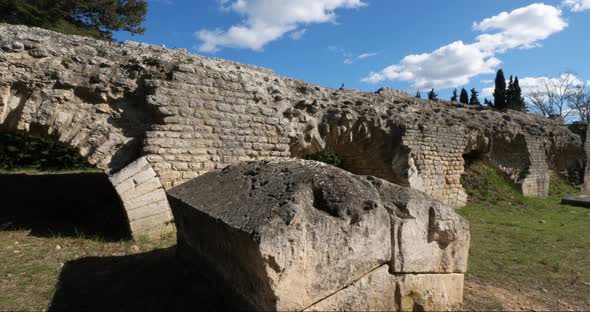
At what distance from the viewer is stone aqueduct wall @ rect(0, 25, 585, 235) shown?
4969mm

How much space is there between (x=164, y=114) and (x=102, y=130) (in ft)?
2.99

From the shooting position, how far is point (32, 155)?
39.1 feet

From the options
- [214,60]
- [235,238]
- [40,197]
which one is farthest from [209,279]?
[40,197]

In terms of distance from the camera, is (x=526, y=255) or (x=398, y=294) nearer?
(x=398, y=294)

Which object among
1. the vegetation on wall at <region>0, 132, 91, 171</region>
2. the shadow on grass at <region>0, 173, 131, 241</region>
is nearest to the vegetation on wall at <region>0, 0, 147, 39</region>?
the vegetation on wall at <region>0, 132, 91, 171</region>

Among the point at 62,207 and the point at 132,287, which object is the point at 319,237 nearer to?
the point at 132,287

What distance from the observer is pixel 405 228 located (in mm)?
2619

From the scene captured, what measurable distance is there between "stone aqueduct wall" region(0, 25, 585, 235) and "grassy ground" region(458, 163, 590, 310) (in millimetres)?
2379

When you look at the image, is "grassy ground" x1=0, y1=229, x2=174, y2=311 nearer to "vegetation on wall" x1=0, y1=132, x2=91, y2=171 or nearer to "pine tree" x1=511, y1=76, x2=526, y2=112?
"vegetation on wall" x1=0, y1=132, x2=91, y2=171

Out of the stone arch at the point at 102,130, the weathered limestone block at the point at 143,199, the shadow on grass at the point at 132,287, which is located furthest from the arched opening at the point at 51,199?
the shadow on grass at the point at 132,287

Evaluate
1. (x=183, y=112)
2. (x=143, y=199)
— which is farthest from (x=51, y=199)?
(x=183, y=112)

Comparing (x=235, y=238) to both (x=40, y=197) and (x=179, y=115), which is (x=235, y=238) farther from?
(x=40, y=197)

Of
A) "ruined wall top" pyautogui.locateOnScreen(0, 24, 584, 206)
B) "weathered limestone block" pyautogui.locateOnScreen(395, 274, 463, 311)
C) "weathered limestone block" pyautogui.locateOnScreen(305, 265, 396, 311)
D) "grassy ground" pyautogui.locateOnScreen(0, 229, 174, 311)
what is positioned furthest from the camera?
"ruined wall top" pyautogui.locateOnScreen(0, 24, 584, 206)

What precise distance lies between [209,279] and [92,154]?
321 centimetres
